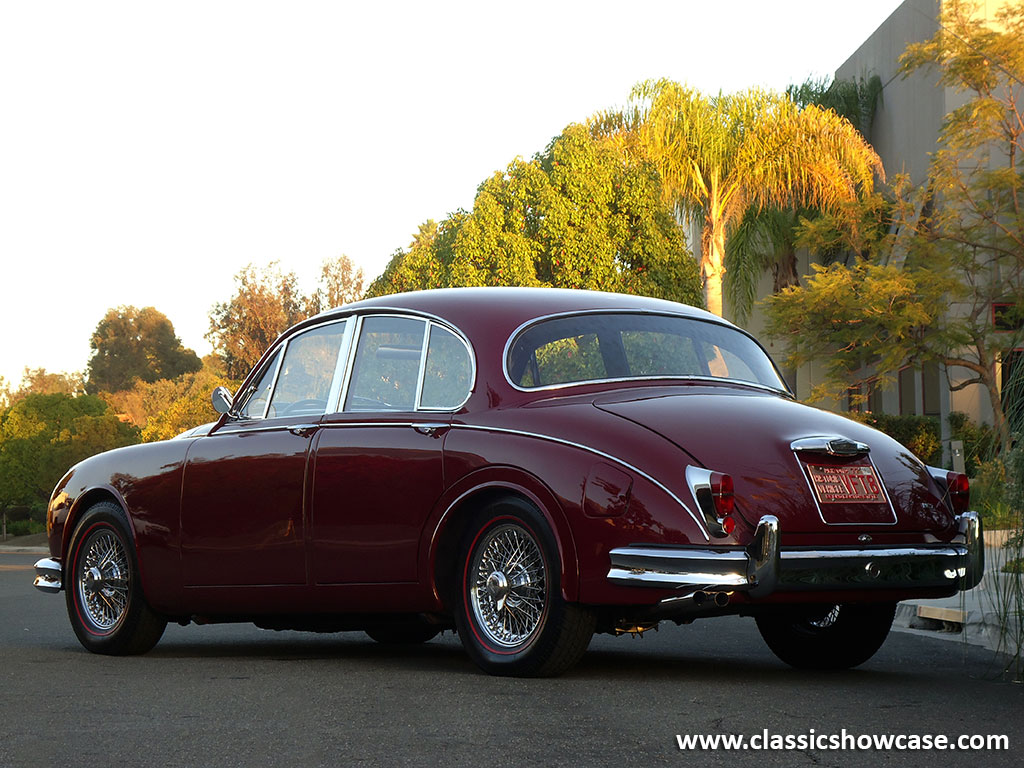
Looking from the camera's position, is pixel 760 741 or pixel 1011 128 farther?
pixel 1011 128

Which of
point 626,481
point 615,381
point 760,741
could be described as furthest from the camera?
point 615,381

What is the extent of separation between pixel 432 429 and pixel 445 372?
0.40 meters

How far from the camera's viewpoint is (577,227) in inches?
1175

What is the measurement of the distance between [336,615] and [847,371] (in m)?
26.3

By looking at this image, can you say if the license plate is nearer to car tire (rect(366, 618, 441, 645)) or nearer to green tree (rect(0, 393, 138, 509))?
car tire (rect(366, 618, 441, 645))

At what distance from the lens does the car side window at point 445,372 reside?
23.3ft

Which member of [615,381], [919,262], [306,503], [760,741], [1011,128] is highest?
[1011,128]

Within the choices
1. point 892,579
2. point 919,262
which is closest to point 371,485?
point 892,579

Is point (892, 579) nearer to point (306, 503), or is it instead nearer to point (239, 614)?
point (306, 503)

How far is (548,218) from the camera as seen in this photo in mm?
29453

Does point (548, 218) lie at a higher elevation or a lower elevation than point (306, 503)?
higher

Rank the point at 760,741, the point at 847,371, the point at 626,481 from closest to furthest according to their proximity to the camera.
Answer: the point at 760,741 < the point at 626,481 < the point at 847,371

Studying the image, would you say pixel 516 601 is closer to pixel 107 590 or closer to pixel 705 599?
pixel 705 599

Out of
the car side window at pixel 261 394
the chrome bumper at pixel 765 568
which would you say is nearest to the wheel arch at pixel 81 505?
the car side window at pixel 261 394
